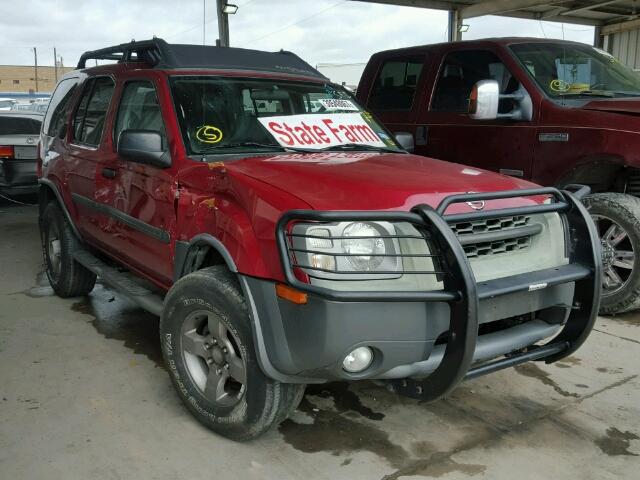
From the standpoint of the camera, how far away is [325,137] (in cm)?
355

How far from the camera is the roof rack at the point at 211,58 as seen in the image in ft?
12.3

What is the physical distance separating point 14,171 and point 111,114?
16.9ft

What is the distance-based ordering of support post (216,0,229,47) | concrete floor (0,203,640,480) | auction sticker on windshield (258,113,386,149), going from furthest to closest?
support post (216,0,229,47) → auction sticker on windshield (258,113,386,149) → concrete floor (0,203,640,480)

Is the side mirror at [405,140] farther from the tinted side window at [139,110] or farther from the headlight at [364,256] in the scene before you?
the headlight at [364,256]

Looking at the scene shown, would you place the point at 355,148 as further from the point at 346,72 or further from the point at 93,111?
the point at 346,72

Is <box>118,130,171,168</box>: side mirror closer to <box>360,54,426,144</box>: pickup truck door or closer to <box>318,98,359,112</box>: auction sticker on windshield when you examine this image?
<box>318,98,359,112</box>: auction sticker on windshield

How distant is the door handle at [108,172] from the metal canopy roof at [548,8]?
8.60 metres

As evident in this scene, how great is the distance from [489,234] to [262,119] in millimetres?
1547

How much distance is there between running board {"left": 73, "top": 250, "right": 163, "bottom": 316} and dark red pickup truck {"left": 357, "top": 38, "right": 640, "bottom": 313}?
107 inches

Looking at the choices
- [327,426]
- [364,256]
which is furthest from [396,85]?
[364,256]

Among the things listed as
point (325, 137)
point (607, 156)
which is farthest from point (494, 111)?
point (325, 137)

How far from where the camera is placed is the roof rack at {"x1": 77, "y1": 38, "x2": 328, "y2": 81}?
3.74 metres

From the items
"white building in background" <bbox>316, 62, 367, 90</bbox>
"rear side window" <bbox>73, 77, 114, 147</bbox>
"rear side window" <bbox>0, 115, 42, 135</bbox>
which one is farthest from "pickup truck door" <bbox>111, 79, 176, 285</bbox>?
"white building in background" <bbox>316, 62, 367, 90</bbox>

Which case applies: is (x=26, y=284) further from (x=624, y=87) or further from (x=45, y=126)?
(x=624, y=87)
